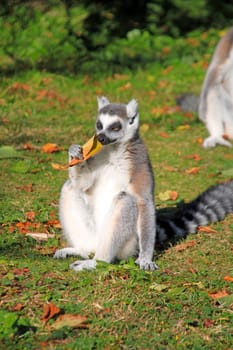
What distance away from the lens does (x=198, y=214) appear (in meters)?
6.69

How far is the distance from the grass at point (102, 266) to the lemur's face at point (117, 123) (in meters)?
0.96

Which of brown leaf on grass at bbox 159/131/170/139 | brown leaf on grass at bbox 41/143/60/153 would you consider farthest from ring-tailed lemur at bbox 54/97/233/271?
brown leaf on grass at bbox 159/131/170/139

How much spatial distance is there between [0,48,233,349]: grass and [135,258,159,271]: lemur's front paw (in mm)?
67

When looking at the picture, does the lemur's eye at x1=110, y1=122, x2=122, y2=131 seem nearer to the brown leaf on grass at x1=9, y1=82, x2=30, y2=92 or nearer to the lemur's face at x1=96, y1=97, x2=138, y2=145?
the lemur's face at x1=96, y1=97, x2=138, y2=145

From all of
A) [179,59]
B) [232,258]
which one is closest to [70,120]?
[179,59]

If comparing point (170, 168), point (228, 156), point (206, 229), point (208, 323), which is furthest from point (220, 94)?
point (208, 323)

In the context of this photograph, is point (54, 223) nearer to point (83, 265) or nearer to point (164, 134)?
point (83, 265)

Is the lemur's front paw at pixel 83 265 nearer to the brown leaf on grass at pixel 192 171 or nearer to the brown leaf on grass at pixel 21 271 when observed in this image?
the brown leaf on grass at pixel 21 271

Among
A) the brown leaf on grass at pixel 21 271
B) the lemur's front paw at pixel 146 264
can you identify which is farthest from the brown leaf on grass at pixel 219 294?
the brown leaf on grass at pixel 21 271

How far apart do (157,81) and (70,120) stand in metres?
2.63

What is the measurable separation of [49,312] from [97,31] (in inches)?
425

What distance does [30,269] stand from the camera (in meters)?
5.46

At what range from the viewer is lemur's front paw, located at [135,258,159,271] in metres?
5.70

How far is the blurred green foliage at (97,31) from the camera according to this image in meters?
13.0
